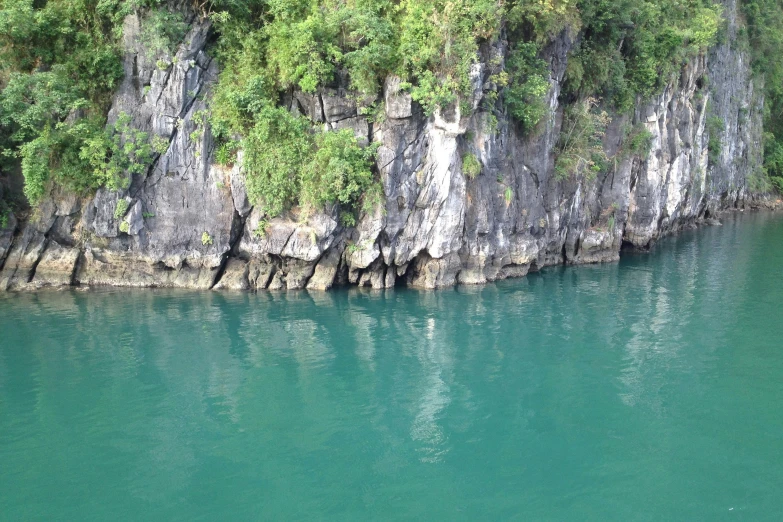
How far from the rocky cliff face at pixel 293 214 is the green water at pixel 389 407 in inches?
52.7

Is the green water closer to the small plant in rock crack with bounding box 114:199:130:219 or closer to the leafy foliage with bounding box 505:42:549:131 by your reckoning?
the small plant in rock crack with bounding box 114:199:130:219

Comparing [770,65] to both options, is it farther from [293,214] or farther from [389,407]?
[389,407]

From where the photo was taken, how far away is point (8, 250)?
21109 mm

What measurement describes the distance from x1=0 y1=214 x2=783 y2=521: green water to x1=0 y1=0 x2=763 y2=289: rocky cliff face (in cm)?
134

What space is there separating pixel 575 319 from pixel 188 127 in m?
14.5

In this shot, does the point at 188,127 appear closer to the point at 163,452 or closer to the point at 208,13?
the point at 208,13

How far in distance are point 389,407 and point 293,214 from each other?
33.5 ft

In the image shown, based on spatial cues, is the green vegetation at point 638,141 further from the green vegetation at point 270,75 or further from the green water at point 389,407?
the green water at point 389,407

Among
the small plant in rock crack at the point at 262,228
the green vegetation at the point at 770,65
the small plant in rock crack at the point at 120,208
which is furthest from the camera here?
the green vegetation at the point at 770,65

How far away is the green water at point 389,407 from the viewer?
390 inches

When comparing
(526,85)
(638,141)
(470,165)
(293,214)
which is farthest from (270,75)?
(638,141)

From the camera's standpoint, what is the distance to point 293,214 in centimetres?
2144

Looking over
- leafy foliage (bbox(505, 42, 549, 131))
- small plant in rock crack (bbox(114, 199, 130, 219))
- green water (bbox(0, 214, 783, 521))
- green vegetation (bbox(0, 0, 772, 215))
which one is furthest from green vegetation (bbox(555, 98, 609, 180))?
small plant in rock crack (bbox(114, 199, 130, 219))

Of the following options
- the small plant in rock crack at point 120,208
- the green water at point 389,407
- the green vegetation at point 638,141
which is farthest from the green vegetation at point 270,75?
the green vegetation at point 638,141
